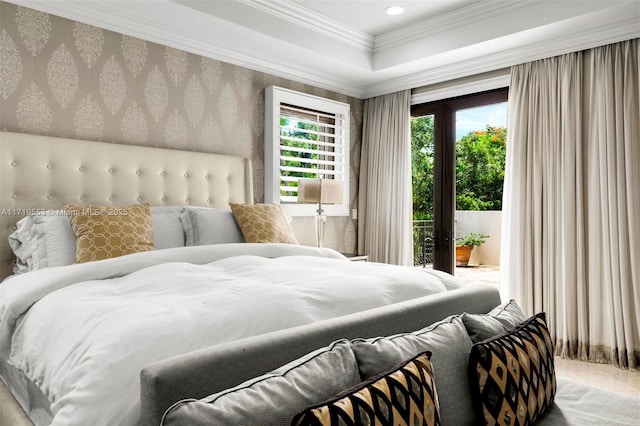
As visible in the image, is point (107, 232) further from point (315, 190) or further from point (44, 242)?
point (315, 190)

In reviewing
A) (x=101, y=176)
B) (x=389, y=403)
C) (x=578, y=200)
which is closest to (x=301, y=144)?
(x=101, y=176)

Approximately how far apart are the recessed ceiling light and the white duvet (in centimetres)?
225

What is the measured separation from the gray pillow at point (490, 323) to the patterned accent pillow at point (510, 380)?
0.06 meters

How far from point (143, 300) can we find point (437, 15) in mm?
3214

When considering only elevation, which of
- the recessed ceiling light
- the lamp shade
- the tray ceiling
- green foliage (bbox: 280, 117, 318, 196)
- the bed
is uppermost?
the recessed ceiling light

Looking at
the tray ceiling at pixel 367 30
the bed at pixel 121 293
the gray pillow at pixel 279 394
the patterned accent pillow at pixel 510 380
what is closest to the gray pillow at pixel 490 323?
the patterned accent pillow at pixel 510 380

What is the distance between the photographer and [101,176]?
2.85 meters

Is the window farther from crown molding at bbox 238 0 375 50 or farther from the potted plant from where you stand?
the potted plant

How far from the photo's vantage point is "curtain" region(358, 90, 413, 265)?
4.39 meters

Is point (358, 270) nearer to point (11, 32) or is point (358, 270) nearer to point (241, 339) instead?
point (241, 339)

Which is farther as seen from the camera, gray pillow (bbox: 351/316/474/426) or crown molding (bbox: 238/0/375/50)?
crown molding (bbox: 238/0/375/50)

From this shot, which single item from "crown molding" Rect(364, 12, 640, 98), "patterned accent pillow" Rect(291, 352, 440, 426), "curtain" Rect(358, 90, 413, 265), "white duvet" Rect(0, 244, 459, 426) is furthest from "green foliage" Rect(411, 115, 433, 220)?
"patterned accent pillow" Rect(291, 352, 440, 426)

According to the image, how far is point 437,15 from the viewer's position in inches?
140

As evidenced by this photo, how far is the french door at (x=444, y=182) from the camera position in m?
4.20
